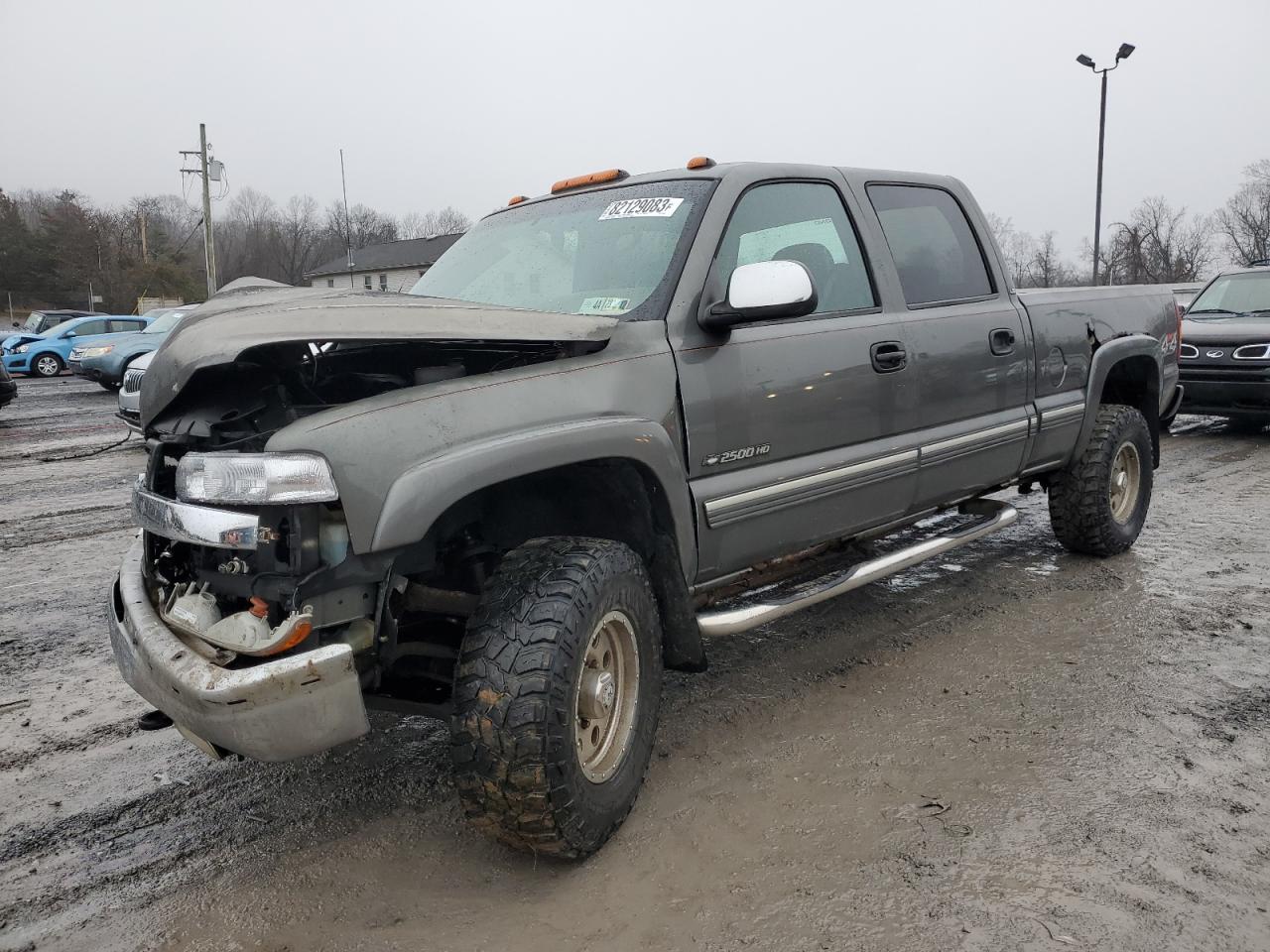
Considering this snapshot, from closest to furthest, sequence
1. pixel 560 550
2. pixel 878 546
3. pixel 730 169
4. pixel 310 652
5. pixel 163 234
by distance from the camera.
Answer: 1. pixel 310 652
2. pixel 560 550
3. pixel 730 169
4. pixel 878 546
5. pixel 163 234

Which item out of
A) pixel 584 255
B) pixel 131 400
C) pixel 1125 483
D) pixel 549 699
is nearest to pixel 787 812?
pixel 549 699

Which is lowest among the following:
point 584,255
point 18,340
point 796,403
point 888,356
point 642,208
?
point 796,403

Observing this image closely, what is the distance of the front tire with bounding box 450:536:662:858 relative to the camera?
2328mm

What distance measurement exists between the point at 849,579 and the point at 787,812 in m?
1.00

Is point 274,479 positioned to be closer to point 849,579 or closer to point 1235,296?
point 849,579

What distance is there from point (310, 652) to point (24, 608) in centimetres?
378

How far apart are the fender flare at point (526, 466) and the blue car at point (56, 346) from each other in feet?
74.3

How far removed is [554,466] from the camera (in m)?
2.52

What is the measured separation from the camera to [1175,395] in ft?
19.2

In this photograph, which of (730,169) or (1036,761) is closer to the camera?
(1036,761)

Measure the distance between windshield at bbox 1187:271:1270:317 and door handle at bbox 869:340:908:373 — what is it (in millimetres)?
8876

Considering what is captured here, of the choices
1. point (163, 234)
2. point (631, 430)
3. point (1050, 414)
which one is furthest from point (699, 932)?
point (163, 234)

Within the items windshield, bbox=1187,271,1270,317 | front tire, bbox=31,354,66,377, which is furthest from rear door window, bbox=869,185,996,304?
front tire, bbox=31,354,66,377

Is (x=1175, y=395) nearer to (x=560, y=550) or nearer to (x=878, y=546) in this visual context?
(x=878, y=546)
